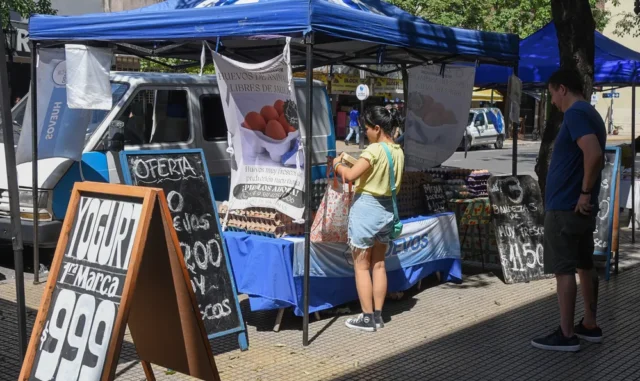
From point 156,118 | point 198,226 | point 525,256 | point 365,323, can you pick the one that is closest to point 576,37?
point 525,256

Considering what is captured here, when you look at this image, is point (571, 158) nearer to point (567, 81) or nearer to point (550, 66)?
point (567, 81)

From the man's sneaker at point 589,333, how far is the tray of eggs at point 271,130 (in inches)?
103

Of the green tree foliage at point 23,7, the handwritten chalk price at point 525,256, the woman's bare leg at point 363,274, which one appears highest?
the green tree foliage at point 23,7

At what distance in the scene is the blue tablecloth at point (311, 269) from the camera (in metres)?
6.31

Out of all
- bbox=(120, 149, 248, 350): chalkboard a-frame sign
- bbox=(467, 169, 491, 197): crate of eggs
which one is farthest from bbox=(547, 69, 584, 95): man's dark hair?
bbox=(467, 169, 491, 197): crate of eggs

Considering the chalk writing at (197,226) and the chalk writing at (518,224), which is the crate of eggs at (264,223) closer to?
the chalk writing at (197,226)

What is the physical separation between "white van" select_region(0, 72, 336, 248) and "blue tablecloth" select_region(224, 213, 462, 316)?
2174 millimetres

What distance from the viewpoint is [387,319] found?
6.91 meters

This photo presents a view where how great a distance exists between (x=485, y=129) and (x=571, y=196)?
2964cm

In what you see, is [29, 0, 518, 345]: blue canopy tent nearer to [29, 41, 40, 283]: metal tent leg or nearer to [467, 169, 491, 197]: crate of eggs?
[29, 41, 40, 283]: metal tent leg

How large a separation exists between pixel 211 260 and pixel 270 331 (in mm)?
968

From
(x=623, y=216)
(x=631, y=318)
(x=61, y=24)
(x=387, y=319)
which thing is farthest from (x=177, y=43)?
(x=623, y=216)

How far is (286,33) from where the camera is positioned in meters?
5.88

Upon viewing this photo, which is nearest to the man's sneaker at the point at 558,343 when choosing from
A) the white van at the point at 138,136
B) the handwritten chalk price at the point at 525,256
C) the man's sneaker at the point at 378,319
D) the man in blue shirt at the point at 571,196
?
the man in blue shirt at the point at 571,196
